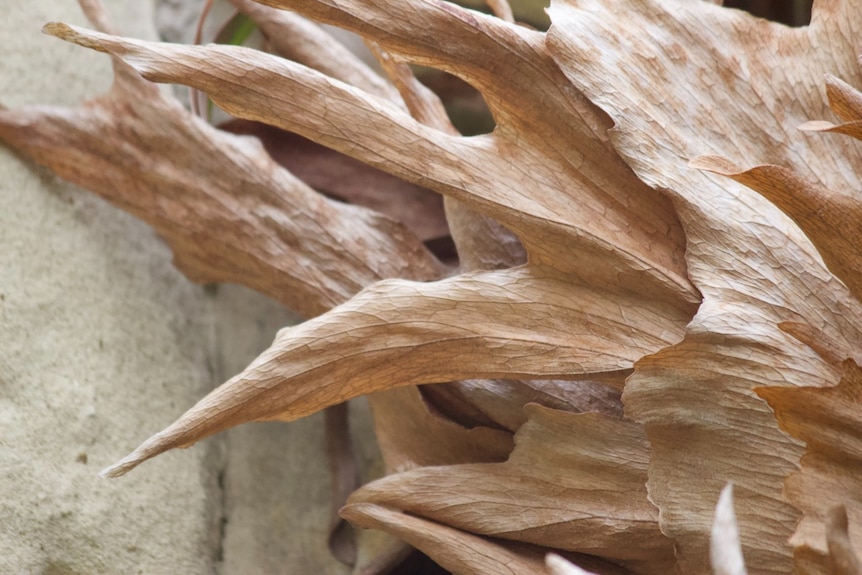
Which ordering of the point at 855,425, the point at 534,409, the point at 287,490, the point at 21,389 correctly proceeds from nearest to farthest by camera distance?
the point at 855,425, the point at 534,409, the point at 21,389, the point at 287,490

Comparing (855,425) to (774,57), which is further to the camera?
(774,57)

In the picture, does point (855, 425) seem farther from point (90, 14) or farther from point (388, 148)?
point (90, 14)

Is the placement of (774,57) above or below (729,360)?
above

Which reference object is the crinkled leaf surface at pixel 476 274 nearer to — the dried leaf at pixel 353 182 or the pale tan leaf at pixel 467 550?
the pale tan leaf at pixel 467 550

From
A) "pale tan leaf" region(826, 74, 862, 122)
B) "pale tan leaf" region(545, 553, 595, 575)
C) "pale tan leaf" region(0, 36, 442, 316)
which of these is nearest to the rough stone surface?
"pale tan leaf" region(0, 36, 442, 316)

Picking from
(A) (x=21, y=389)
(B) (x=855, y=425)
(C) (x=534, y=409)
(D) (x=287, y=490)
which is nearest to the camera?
(B) (x=855, y=425)

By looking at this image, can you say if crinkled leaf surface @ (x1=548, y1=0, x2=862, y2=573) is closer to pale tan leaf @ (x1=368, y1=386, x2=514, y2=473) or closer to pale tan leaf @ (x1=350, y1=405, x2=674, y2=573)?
pale tan leaf @ (x1=350, y1=405, x2=674, y2=573)

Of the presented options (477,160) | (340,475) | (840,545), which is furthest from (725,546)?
(340,475)

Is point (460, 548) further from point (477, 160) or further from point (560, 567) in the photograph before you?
point (477, 160)

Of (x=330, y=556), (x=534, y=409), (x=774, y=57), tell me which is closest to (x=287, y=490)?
(x=330, y=556)
